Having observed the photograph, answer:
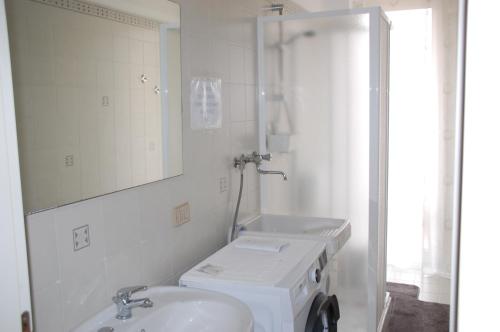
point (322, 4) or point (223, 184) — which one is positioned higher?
point (322, 4)

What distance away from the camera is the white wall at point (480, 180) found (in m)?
0.37

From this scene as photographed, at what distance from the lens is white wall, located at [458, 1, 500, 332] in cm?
37

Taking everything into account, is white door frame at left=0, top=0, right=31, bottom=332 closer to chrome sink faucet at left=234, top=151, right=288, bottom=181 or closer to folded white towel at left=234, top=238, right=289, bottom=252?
folded white towel at left=234, top=238, right=289, bottom=252

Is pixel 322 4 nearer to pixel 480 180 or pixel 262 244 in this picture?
pixel 262 244

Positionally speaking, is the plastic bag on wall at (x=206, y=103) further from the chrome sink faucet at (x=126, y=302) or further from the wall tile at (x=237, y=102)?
the chrome sink faucet at (x=126, y=302)

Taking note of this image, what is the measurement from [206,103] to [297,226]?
1004mm

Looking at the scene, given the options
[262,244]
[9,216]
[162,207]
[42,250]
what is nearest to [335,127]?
[262,244]

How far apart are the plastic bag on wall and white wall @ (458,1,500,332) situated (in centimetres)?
195

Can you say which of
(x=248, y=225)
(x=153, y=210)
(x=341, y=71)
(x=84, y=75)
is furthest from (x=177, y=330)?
(x=341, y=71)

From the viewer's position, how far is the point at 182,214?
7.25 ft

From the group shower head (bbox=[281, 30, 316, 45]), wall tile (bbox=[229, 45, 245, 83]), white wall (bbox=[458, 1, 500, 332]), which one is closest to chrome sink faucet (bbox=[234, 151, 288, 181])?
wall tile (bbox=[229, 45, 245, 83])

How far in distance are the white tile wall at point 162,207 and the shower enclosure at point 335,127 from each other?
0.15 meters

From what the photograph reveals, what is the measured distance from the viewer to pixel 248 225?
2.75 metres

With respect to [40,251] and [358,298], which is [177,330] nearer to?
[40,251]
